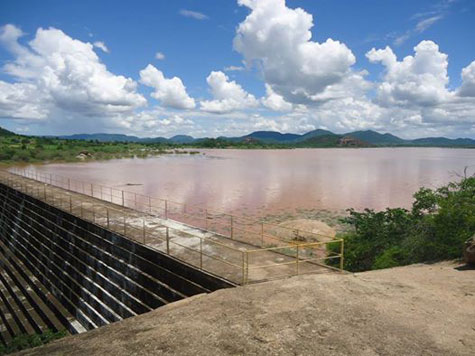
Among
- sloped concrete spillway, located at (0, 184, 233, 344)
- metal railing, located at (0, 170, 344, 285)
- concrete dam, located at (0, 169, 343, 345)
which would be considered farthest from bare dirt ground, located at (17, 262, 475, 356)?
sloped concrete spillway, located at (0, 184, 233, 344)

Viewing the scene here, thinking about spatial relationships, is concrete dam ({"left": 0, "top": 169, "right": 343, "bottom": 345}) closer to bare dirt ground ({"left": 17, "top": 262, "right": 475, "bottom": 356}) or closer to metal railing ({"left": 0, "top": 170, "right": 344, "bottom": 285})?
metal railing ({"left": 0, "top": 170, "right": 344, "bottom": 285})

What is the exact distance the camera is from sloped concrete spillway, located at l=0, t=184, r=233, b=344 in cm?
947

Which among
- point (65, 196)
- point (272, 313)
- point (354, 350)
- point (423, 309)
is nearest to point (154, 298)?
point (272, 313)

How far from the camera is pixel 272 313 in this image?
6730mm

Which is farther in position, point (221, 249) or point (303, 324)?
point (221, 249)

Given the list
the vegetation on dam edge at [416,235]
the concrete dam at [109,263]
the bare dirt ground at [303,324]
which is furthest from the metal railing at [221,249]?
the vegetation on dam edge at [416,235]

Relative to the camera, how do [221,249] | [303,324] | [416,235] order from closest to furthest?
[303,324] → [221,249] → [416,235]

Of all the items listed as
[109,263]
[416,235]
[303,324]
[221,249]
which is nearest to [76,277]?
[109,263]

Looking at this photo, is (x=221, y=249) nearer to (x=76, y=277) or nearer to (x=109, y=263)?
(x=109, y=263)

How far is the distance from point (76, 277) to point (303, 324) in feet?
34.9

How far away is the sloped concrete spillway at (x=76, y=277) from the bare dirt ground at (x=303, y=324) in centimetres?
142

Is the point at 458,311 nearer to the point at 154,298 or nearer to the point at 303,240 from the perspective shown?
the point at 154,298

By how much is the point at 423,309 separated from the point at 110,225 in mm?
11890

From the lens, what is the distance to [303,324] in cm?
630
